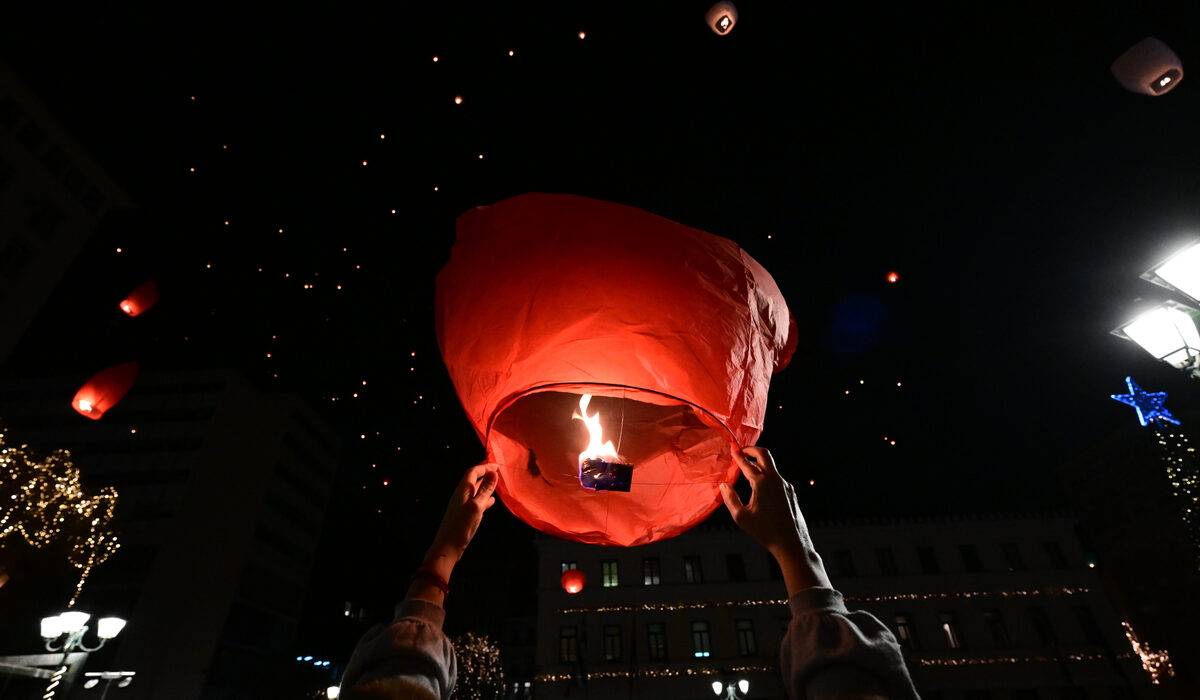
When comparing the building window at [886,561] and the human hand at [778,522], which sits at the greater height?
the building window at [886,561]

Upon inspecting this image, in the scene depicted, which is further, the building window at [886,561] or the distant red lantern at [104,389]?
the building window at [886,561]

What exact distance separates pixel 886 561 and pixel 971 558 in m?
4.10

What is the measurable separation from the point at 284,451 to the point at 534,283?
4125cm

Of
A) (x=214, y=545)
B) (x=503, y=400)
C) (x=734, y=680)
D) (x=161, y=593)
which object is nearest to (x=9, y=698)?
(x=161, y=593)

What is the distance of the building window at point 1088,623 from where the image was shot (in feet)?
81.1

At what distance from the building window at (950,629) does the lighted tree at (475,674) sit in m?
22.9

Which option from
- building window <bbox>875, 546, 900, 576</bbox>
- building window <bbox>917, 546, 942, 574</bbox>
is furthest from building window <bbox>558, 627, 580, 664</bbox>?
building window <bbox>917, 546, 942, 574</bbox>

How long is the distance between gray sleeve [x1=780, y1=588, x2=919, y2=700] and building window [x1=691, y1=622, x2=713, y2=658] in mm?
27255

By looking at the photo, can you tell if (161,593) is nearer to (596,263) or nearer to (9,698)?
(9,698)

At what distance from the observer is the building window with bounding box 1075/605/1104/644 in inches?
974

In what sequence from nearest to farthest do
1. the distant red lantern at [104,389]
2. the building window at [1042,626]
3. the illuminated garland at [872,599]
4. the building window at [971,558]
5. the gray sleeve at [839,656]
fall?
1. the gray sleeve at [839,656]
2. the distant red lantern at [104,389]
3. the building window at [1042,626]
4. the illuminated garland at [872,599]
5. the building window at [971,558]

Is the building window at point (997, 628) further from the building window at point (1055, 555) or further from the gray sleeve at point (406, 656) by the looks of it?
the gray sleeve at point (406, 656)

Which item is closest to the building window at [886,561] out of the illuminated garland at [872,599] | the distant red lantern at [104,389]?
the illuminated garland at [872,599]

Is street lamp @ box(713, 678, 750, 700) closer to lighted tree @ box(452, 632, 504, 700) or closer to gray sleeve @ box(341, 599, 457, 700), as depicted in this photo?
lighted tree @ box(452, 632, 504, 700)
